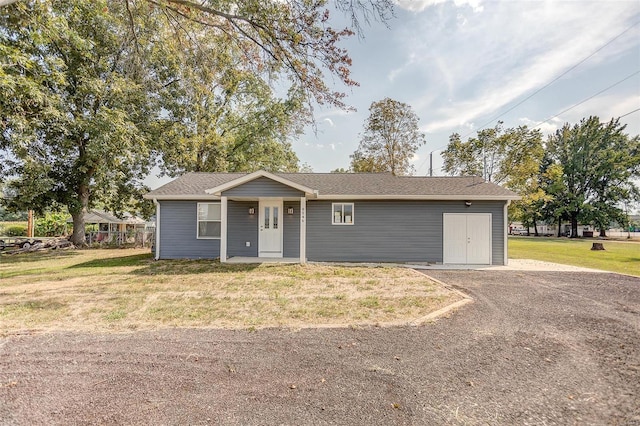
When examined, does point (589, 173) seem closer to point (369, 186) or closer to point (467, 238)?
point (467, 238)

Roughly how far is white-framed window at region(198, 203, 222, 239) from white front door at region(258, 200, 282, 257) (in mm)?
1719

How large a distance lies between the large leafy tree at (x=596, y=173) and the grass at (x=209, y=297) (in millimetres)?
39578

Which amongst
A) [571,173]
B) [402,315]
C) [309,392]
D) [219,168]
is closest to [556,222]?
[571,173]

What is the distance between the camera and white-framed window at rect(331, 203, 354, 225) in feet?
37.9

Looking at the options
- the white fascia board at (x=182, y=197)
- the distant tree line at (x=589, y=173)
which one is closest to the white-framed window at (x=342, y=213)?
the white fascia board at (x=182, y=197)

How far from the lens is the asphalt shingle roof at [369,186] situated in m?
11.2

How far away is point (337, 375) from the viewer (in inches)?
120

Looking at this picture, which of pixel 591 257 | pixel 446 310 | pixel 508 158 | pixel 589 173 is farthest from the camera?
pixel 589 173

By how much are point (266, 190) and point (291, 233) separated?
234 cm

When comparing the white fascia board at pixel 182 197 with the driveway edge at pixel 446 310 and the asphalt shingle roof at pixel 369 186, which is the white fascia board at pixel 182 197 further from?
the driveway edge at pixel 446 310

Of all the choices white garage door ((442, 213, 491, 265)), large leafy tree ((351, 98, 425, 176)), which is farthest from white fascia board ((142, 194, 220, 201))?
large leafy tree ((351, 98, 425, 176))

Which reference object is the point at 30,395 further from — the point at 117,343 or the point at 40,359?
the point at 117,343

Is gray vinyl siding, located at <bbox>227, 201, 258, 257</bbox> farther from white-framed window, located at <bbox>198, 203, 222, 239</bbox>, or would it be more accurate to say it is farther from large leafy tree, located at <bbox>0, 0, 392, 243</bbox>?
large leafy tree, located at <bbox>0, 0, 392, 243</bbox>

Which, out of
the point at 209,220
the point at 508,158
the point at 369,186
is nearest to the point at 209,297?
the point at 209,220
